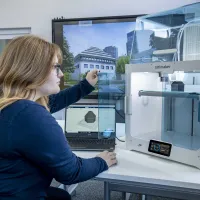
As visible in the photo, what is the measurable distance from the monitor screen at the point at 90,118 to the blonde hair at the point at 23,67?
63 centimetres

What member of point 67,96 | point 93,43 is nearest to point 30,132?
point 67,96

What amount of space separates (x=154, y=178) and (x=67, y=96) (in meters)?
0.80

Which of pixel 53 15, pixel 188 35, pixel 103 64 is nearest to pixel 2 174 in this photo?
pixel 188 35

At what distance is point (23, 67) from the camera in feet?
3.19

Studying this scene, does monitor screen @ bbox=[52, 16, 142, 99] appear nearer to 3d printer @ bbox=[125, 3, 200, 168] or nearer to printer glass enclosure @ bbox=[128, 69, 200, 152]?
3d printer @ bbox=[125, 3, 200, 168]

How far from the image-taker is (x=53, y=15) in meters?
2.74

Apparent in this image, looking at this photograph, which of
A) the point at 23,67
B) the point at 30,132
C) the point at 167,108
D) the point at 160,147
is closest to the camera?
the point at 30,132

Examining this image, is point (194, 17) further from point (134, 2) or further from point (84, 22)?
point (84, 22)

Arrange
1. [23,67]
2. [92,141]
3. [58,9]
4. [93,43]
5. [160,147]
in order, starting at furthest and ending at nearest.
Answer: [58,9], [93,43], [92,141], [160,147], [23,67]

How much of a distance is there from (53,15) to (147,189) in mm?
2211

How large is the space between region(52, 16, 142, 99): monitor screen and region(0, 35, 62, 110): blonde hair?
1.48 metres

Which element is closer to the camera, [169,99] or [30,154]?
[30,154]

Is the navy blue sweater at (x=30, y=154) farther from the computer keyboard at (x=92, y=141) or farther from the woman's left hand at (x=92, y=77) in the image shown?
the woman's left hand at (x=92, y=77)

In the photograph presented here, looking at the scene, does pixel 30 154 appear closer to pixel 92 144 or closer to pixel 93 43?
pixel 92 144
